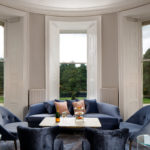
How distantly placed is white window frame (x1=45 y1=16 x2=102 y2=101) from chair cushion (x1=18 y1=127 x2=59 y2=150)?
3.16 m

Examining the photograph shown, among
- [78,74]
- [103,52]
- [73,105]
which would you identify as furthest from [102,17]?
[73,105]

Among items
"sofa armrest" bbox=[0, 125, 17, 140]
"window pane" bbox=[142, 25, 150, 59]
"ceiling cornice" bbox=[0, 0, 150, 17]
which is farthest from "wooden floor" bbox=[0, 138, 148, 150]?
"ceiling cornice" bbox=[0, 0, 150, 17]

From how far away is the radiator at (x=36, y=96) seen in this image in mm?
5219

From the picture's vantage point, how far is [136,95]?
5.29m

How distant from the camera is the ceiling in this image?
4.97 meters

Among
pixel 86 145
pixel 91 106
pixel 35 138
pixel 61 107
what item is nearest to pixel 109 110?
pixel 91 106

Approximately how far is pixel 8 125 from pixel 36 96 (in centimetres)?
165

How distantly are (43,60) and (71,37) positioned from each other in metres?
1.39

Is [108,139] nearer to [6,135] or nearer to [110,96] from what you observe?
[6,135]

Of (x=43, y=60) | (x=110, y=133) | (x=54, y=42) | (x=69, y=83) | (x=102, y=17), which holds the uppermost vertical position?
(x=102, y=17)

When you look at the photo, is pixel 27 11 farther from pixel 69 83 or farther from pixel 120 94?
pixel 120 94

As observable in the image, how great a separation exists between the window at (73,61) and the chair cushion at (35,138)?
376 cm

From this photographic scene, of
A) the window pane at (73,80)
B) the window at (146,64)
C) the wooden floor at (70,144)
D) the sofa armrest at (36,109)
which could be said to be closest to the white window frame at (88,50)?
the window pane at (73,80)

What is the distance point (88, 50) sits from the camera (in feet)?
19.2
